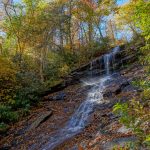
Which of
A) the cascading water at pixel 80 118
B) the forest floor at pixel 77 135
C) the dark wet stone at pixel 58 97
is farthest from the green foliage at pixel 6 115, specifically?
the cascading water at pixel 80 118

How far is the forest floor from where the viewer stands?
32.4 feet

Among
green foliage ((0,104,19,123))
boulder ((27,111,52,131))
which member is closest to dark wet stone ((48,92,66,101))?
boulder ((27,111,52,131))

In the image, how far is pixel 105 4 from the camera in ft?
104

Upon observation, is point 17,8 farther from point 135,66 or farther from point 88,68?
point 135,66

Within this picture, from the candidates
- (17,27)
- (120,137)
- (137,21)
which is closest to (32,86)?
(17,27)

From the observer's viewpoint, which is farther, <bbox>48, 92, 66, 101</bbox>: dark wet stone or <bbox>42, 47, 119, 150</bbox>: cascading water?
<bbox>48, 92, 66, 101</bbox>: dark wet stone

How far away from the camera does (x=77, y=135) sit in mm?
11531

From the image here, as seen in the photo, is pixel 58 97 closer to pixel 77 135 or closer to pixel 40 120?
pixel 40 120

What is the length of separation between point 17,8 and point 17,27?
5.18ft

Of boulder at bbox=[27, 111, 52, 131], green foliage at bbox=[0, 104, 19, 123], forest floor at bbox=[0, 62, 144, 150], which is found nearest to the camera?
forest floor at bbox=[0, 62, 144, 150]

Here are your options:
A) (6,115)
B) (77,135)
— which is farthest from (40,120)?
(77,135)

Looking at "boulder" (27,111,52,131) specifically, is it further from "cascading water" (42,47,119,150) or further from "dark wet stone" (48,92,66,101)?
"dark wet stone" (48,92,66,101)

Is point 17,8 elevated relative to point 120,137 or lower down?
elevated

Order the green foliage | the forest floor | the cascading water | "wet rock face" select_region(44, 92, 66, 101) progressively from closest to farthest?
the forest floor → the cascading water → the green foliage → "wet rock face" select_region(44, 92, 66, 101)
